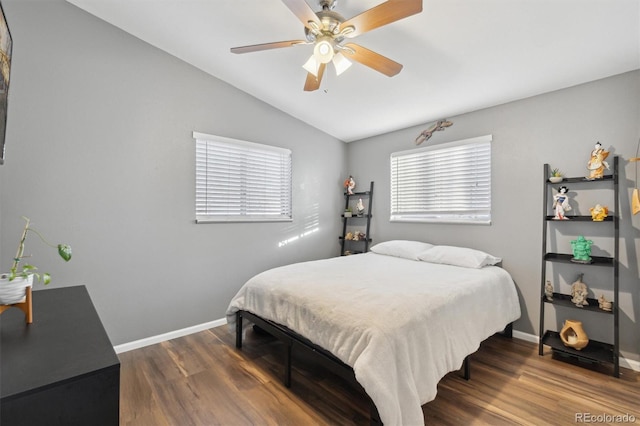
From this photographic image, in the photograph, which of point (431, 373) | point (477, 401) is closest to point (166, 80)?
point (431, 373)

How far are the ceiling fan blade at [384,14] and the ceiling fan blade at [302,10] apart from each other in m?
0.18

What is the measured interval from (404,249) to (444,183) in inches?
37.0

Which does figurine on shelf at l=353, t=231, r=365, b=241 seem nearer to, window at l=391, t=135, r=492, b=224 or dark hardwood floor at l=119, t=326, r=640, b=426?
window at l=391, t=135, r=492, b=224

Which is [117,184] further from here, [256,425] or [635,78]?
[635,78]

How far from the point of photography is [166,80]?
2.86 m

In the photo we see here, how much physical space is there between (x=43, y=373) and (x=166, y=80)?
9.24ft

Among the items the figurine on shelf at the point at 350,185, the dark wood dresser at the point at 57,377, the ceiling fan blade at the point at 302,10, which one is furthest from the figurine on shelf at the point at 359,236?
the dark wood dresser at the point at 57,377

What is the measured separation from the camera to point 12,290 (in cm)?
113

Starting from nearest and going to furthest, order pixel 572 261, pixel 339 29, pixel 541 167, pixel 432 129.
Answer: pixel 339 29
pixel 572 261
pixel 541 167
pixel 432 129

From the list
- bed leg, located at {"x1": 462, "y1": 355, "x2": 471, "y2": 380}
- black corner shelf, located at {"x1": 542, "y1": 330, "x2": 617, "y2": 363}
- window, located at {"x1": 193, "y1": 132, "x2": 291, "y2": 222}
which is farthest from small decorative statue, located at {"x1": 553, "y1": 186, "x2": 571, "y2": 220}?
window, located at {"x1": 193, "y1": 132, "x2": 291, "y2": 222}

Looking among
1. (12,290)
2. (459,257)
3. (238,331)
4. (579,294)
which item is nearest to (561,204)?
(579,294)

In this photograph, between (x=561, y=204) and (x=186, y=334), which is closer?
(x=561, y=204)

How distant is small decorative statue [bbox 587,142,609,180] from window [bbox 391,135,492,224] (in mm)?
838

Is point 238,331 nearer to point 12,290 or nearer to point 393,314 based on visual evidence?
point 393,314
